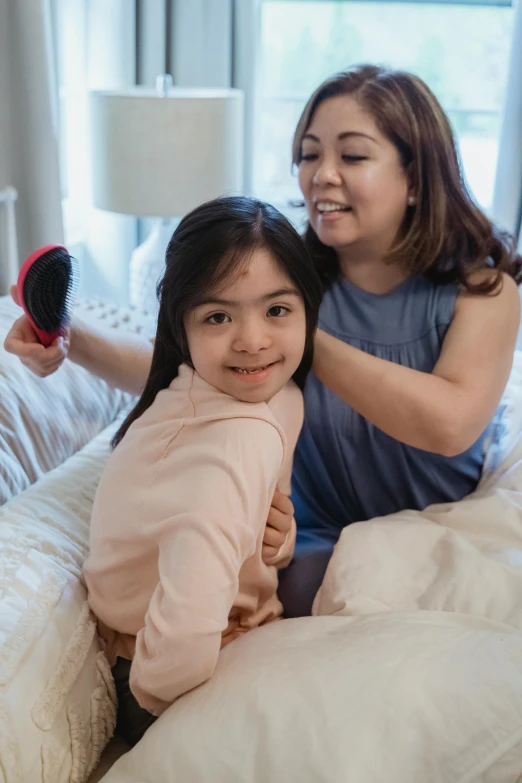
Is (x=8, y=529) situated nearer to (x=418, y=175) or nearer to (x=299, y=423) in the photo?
(x=299, y=423)

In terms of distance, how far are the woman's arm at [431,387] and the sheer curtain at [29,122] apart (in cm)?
103

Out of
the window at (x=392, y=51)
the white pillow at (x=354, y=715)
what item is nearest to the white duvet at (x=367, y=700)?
the white pillow at (x=354, y=715)

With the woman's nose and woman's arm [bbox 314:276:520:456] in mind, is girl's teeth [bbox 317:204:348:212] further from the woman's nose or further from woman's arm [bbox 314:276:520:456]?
woman's arm [bbox 314:276:520:456]

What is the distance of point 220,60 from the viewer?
7.51ft

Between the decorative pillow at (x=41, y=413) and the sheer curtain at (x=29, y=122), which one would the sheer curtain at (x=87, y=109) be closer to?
the sheer curtain at (x=29, y=122)

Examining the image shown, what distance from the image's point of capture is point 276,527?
3.28ft

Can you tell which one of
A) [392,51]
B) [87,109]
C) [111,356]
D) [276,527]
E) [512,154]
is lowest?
[276,527]

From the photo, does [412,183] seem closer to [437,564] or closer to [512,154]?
[437,564]

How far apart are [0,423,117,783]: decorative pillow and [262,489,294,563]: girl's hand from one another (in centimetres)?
24

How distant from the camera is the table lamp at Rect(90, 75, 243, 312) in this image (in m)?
1.84

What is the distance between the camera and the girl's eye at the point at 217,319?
0.90 meters

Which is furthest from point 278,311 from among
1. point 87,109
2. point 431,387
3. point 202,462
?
Answer: point 87,109

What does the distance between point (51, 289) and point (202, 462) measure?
37cm


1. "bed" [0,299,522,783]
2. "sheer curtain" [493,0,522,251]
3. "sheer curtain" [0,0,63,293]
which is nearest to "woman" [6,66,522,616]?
"bed" [0,299,522,783]
